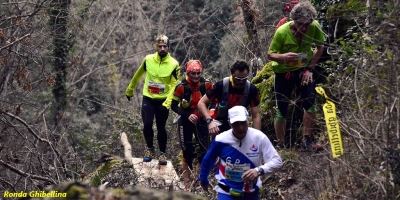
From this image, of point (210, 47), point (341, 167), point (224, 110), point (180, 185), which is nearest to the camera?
point (341, 167)

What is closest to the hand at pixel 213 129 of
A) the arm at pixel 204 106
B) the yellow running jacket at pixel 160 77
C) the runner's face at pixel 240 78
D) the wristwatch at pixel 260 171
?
the arm at pixel 204 106

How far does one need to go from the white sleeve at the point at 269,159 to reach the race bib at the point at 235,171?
21cm

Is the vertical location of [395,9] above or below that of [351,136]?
above

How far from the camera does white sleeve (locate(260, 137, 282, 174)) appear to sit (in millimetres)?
8086

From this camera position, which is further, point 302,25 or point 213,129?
point 302,25

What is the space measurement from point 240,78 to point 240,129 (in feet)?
5.76

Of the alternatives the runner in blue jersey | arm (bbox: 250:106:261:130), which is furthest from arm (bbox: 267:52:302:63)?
the runner in blue jersey

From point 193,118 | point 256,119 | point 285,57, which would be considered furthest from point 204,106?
point 285,57

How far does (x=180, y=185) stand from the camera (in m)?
10.8

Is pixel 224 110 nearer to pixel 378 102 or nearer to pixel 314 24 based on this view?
pixel 314 24

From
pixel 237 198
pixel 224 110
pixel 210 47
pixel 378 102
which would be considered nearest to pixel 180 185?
pixel 224 110

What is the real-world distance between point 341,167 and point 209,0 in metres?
23.5

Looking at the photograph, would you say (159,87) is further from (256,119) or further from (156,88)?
(256,119)

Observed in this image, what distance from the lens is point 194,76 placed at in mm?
10820
